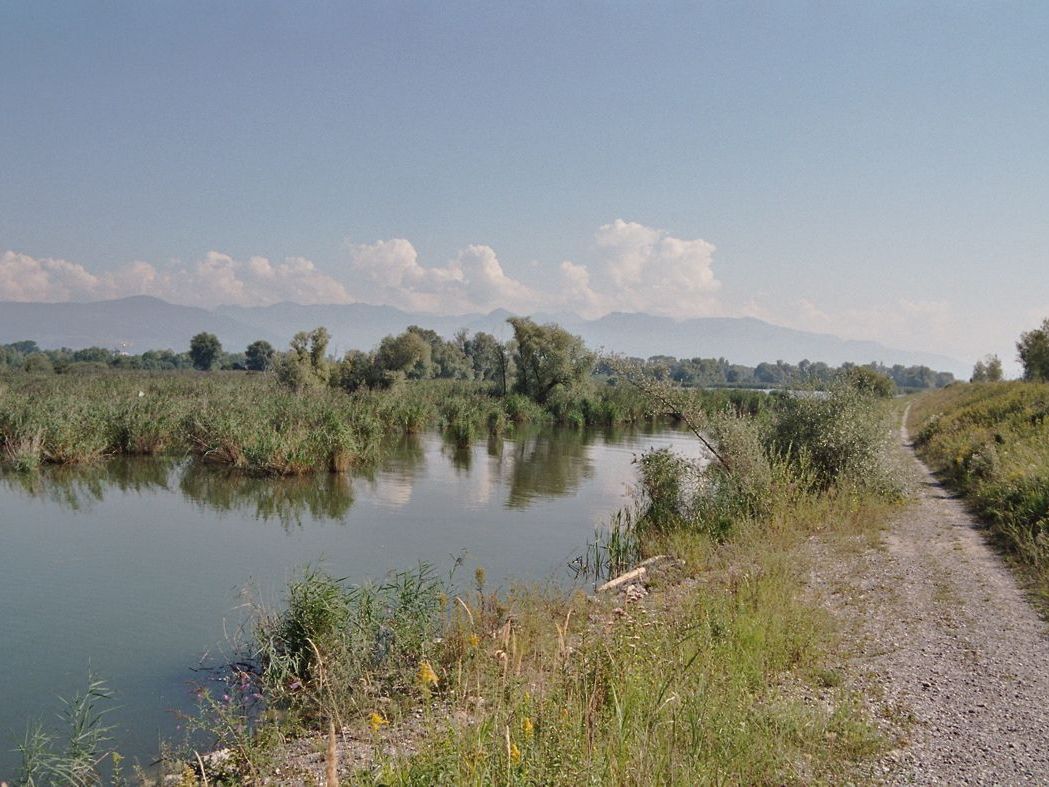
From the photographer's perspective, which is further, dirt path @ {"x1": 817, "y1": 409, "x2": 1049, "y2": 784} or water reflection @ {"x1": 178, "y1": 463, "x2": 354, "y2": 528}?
water reflection @ {"x1": 178, "y1": 463, "x2": 354, "y2": 528}

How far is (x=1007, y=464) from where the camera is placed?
51.2 ft

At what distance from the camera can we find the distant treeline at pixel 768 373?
15.7 meters

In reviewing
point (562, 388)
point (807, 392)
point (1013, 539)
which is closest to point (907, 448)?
point (807, 392)

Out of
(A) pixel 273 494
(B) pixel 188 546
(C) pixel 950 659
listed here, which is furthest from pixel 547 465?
(C) pixel 950 659

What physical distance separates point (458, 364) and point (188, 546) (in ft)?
220

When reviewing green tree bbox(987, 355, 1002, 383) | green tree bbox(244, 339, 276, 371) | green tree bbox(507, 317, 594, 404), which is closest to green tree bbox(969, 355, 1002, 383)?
green tree bbox(987, 355, 1002, 383)

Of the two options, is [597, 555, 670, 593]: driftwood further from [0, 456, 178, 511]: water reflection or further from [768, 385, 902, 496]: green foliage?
[0, 456, 178, 511]: water reflection

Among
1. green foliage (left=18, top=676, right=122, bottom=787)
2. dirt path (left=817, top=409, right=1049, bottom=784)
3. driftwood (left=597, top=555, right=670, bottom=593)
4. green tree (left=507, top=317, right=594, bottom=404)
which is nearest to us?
dirt path (left=817, top=409, right=1049, bottom=784)

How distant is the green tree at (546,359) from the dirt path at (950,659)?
3485 cm

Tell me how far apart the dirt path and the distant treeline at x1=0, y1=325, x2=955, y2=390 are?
5516 mm

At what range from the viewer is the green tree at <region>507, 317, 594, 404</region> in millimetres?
46125

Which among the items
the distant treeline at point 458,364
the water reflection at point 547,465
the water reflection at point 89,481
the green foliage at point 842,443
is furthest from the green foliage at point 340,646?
the water reflection at point 89,481

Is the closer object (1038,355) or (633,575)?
(633,575)

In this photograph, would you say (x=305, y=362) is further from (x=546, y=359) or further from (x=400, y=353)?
(x=546, y=359)
